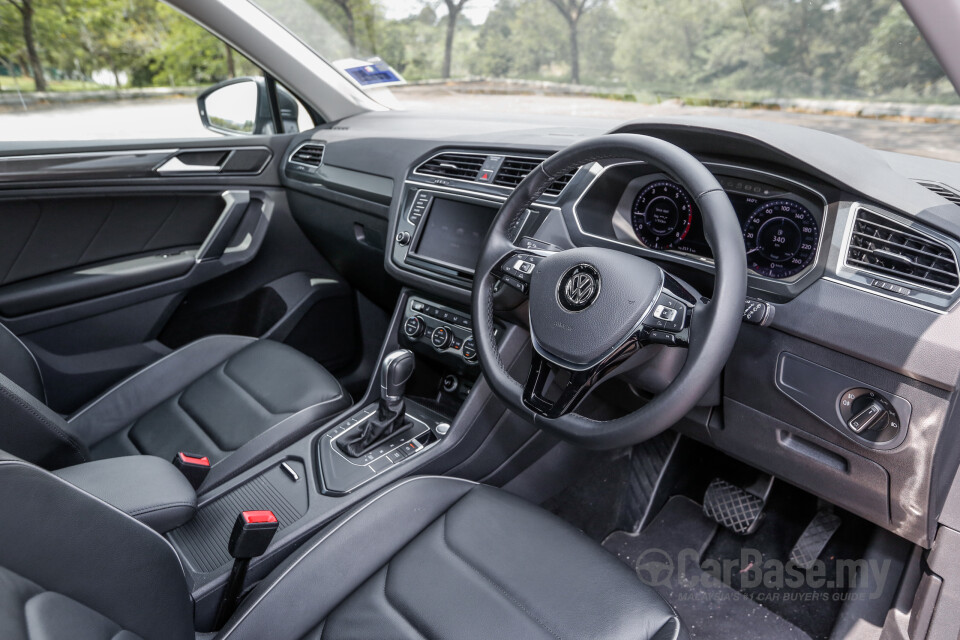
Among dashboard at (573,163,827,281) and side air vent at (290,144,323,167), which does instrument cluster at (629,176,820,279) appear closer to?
dashboard at (573,163,827,281)

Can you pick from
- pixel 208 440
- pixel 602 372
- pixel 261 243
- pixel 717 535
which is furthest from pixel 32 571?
pixel 261 243

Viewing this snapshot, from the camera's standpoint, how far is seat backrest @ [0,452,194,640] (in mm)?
745

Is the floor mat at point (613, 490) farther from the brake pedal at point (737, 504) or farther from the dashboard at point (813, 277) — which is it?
the dashboard at point (813, 277)

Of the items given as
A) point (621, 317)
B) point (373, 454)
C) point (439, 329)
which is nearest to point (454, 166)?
point (439, 329)

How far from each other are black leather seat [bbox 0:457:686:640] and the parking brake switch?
58mm

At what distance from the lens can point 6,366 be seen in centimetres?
154

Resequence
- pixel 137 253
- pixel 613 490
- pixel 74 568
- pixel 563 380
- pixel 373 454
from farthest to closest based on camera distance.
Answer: pixel 137 253 → pixel 613 490 → pixel 373 454 → pixel 563 380 → pixel 74 568

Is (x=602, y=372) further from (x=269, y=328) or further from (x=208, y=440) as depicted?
(x=269, y=328)

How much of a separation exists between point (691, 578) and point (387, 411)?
3.06 ft

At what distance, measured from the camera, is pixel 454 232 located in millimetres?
1919

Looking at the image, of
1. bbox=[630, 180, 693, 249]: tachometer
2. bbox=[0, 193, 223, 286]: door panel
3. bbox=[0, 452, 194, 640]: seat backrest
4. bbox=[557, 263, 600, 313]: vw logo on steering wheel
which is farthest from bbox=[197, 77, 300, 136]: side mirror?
bbox=[0, 452, 194, 640]: seat backrest

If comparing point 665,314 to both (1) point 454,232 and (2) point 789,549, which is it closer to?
(1) point 454,232

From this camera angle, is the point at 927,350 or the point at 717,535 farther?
the point at 717,535

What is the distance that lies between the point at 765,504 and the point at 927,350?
3.13ft
